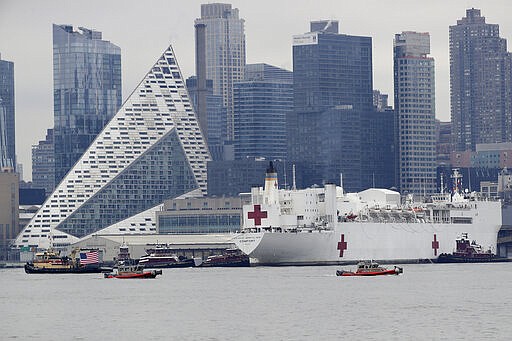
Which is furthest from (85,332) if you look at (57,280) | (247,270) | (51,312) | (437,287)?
(247,270)

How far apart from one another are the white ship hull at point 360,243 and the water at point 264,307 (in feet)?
38.1

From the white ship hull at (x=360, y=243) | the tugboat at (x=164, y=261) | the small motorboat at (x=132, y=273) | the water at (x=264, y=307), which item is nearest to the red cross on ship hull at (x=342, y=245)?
the white ship hull at (x=360, y=243)

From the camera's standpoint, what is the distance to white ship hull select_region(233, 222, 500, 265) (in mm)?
120750

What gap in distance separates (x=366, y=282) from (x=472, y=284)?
22.8 ft

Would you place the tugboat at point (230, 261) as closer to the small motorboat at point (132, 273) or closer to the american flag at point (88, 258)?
the american flag at point (88, 258)

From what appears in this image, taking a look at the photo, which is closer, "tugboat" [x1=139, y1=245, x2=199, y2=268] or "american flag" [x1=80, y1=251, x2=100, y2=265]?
"american flag" [x1=80, y1=251, x2=100, y2=265]

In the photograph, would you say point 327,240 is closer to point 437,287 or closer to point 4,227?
point 437,287

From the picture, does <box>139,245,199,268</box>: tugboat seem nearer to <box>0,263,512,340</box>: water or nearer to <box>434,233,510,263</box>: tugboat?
<box>434,233,510,263</box>: tugboat

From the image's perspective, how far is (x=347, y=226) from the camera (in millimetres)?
124312

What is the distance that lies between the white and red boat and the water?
12.4 metres

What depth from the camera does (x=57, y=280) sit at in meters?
107

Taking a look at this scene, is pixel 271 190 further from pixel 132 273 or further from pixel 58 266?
pixel 132 273

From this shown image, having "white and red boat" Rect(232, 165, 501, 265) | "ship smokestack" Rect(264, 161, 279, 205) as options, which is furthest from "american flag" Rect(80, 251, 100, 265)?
"ship smokestack" Rect(264, 161, 279, 205)

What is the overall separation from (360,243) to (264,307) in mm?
48477
